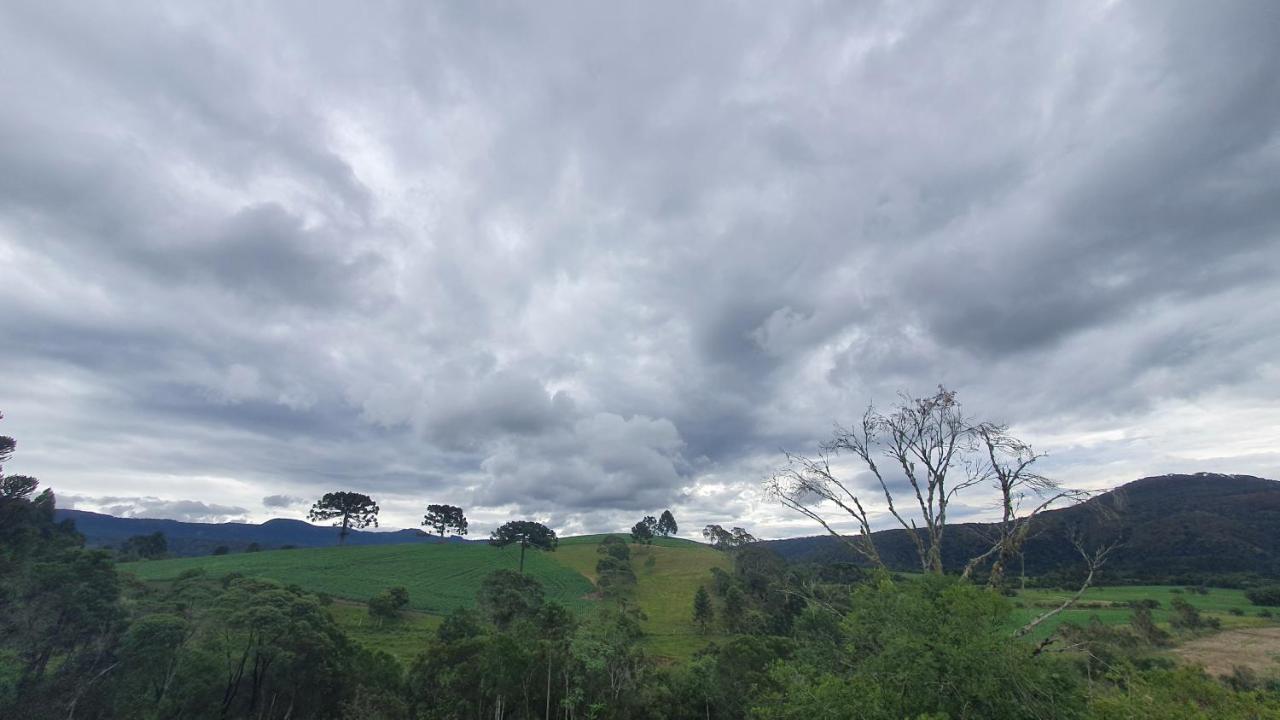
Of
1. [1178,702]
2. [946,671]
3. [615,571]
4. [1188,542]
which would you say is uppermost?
[946,671]

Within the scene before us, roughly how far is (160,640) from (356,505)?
3724 inches

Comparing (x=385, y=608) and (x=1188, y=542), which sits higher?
(x=1188, y=542)

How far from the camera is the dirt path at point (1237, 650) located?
45125 mm

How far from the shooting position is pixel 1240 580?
300 ft

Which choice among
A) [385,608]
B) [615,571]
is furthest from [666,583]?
[385,608]

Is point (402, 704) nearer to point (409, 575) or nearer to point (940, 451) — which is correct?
point (940, 451)

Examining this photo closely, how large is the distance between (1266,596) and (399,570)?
13224 cm

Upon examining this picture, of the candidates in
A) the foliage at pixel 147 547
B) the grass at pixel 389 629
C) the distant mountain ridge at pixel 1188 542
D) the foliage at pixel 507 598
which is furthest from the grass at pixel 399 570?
the distant mountain ridge at pixel 1188 542

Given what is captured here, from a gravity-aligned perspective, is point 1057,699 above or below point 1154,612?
above

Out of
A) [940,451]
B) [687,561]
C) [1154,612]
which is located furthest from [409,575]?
[1154,612]

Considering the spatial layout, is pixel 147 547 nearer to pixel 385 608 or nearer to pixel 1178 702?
pixel 385 608

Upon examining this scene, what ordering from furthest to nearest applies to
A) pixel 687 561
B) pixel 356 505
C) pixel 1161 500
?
pixel 1161 500
pixel 356 505
pixel 687 561

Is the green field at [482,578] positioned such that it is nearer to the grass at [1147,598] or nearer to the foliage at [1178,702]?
the grass at [1147,598]

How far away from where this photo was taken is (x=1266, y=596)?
7519 cm
